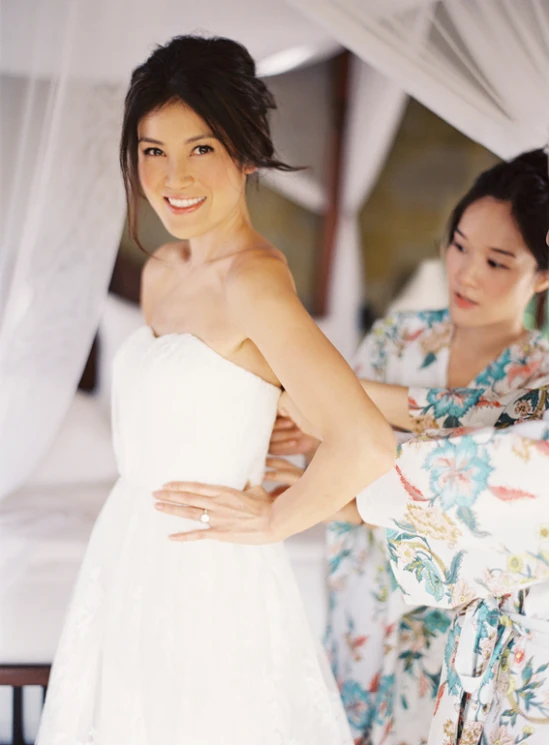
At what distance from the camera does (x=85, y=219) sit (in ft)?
4.36

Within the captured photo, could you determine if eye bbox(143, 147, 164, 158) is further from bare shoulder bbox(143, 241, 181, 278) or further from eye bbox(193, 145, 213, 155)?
bare shoulder bbox(143, 241, 181, 278)

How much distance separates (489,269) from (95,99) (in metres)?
0.82

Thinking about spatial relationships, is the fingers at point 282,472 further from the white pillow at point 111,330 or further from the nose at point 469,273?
the white pillow at point 111,330

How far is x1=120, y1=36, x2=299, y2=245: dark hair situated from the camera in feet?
3.36

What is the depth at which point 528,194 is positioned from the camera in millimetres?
1336

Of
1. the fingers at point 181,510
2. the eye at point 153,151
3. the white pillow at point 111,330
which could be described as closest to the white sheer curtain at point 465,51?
the eye at point 153,151

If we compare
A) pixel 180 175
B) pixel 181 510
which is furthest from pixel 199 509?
pixel 180 175

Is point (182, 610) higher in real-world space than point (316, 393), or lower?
lower

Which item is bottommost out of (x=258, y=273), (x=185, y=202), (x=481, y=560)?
(x=481, y=560)

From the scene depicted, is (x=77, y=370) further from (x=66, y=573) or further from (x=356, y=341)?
(x=356, y=341)

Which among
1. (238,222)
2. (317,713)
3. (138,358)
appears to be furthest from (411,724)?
(238,222)

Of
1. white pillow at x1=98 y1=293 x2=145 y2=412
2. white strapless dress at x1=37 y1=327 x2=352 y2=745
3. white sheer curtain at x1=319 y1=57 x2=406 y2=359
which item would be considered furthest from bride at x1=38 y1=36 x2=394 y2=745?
white sheer curtain at x1=319 y1=57 x2=406 y2=359

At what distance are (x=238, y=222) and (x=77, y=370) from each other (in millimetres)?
511

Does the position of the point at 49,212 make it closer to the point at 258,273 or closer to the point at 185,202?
the point at 185,202
